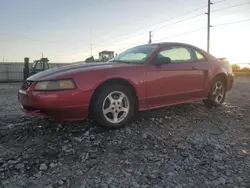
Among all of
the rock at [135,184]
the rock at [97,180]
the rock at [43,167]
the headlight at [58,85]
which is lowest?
the rock at [135,184]

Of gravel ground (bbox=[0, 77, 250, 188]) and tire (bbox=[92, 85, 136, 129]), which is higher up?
tire (bbox=[92, 85, 136, 129])

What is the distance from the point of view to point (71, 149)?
3412 mm

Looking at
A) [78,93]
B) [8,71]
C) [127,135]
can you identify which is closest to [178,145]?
[127,135]

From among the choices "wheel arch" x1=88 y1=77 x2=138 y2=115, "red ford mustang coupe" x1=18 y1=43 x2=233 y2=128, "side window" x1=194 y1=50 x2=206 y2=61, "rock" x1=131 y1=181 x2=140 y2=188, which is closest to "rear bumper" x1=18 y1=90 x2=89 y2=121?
"red ford mustang coupe" x1=18 y1=43 x2=233 y2=128

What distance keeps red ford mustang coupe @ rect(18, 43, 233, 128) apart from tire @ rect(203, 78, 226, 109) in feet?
0.12

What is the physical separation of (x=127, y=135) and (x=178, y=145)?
0.77m

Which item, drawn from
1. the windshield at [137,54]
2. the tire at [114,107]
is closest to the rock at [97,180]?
the tire at [114,107]

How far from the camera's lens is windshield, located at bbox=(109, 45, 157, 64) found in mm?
4699

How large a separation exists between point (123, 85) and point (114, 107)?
0.39 meters

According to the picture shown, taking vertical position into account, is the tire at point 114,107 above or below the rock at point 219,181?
above

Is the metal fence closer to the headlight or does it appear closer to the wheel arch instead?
the wheel arch

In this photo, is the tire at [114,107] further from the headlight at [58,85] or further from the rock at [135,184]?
the rock at [135,184]

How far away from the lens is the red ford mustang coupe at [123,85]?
3.71 metres

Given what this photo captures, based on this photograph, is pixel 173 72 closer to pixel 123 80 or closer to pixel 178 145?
pixel 123 80
